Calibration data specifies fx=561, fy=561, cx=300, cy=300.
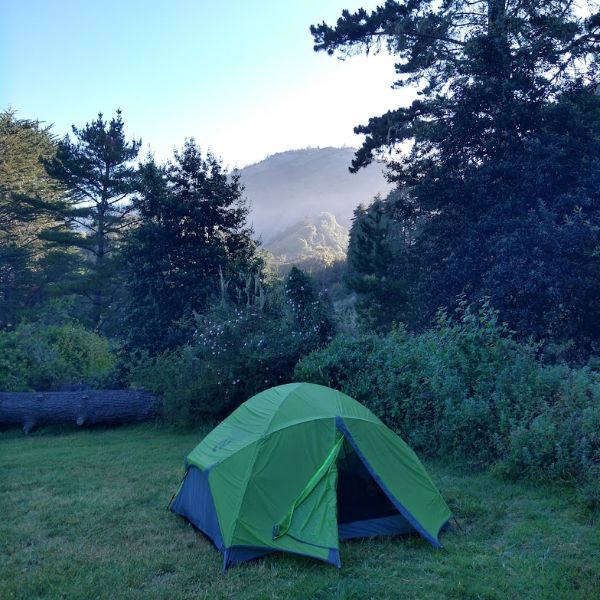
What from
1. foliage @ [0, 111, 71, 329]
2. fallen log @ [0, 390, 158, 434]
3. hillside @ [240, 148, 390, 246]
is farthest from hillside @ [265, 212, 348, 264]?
fallen log @ [0, 390, 158, 434]

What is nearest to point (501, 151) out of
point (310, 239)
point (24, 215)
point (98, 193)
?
point (98, 193)

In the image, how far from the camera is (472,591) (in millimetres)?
4043

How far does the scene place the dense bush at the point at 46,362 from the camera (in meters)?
13.1

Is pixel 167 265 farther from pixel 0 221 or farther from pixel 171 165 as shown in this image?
pixel 0 221

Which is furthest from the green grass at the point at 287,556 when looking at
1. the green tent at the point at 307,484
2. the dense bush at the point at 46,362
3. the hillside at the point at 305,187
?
the hillside at the point at 305,187

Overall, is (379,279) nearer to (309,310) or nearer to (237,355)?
(309,310)

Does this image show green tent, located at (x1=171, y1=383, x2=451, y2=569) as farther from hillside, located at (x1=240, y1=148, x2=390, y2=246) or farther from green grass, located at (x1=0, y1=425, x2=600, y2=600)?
hillside, located at (x1=240, y1=148, x2=390, y2=246)

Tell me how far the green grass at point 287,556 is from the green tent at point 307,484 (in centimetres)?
16

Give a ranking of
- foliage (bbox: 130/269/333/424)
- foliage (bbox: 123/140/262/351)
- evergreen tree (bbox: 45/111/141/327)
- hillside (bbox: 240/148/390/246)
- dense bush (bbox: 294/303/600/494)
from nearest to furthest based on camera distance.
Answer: dense bush (bbox: 294/303/600/494), foliage (bbox: 130/269/333/424), foliage (bbox: 123/140/262/351), evergreen tree (bbox: 45/111/141/327), hillside (bbox: 240/148/390/246)

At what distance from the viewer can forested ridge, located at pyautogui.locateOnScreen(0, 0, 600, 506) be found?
777cm

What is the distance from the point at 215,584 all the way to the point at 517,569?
2345 millimetres

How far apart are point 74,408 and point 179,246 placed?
22.5ft

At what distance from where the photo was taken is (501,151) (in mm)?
15289

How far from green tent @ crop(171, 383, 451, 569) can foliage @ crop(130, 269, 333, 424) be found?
5.52m
